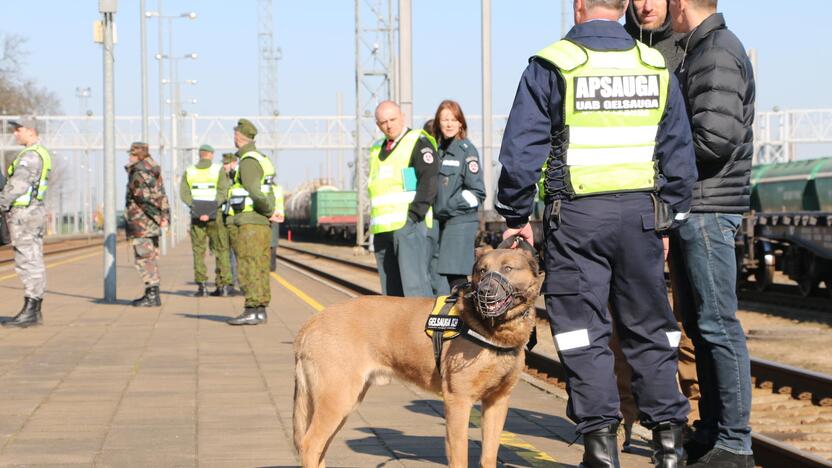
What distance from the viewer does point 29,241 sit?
13602 mm

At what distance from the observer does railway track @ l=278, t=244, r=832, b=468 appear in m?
6.55

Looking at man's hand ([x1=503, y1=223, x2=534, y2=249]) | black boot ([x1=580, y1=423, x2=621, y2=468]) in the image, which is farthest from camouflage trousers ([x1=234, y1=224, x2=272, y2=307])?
black boot ([x1=580, y1=423, x2=621, y2=468])

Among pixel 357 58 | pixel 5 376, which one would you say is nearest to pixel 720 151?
pixel 5 376

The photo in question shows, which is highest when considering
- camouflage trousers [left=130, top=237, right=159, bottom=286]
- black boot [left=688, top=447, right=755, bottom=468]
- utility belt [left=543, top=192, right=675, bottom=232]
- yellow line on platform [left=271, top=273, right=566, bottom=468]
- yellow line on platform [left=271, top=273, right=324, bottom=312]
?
utility belt [left=543, top=192, right=675, bottom=232]

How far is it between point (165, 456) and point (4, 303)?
485 inches

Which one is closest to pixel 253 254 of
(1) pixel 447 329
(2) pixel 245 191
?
(2) pixel 245 191

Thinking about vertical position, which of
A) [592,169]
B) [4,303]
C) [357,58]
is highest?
[357,58]

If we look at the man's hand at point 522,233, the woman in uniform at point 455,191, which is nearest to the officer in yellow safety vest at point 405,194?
the woman in uniform at point 455,191

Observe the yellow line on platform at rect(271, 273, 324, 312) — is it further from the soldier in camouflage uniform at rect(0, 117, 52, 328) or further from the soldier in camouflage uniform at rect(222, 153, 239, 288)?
the soldier in camouflage uniform at rect(0, 117, 52, 328)

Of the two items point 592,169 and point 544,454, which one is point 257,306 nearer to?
point 544,454

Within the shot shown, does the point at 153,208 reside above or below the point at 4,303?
above

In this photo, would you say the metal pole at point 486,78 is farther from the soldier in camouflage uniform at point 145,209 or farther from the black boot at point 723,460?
the black boot at point 723,460

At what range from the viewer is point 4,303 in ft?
59.8

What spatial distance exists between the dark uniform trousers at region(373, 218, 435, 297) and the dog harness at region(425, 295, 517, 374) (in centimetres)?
321
